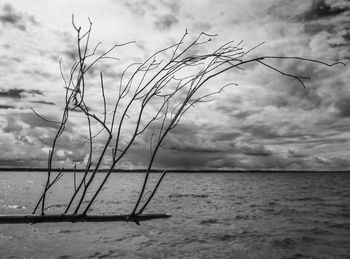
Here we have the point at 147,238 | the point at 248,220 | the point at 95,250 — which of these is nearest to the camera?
the point at 95,250

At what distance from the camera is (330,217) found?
18.0 meters

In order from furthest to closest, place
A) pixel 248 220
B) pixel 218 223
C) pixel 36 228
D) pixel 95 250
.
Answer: pixel 248 220 → pixel 218 223 → pixel 36 228 → pixel 95 250

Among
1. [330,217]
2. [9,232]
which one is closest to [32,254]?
[9,232]

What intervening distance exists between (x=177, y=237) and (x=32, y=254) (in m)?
5.71

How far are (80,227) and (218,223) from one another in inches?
291

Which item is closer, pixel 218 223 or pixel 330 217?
pixel 218 223

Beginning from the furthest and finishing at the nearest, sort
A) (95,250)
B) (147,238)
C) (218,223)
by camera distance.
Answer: (218,223) → (147,238) → (95,250)

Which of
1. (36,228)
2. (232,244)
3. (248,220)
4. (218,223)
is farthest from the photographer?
(248,220)

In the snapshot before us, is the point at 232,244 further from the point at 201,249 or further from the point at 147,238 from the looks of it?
the point at 147,238

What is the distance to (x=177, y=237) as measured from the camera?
12688 millimetres

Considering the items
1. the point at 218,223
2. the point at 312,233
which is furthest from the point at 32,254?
the point at 312,233

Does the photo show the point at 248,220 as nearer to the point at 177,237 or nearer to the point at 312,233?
the point at 312,233

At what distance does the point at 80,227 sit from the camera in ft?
48.5

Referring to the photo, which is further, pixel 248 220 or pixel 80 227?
pixel 248 220
